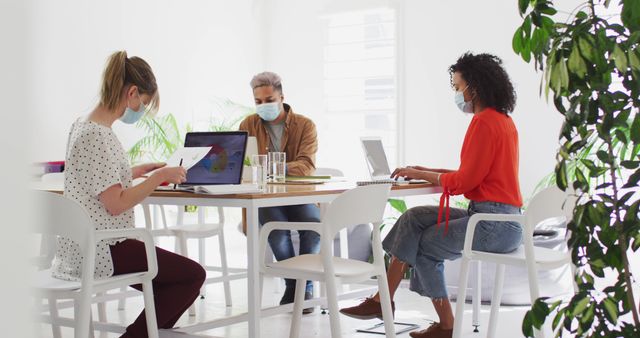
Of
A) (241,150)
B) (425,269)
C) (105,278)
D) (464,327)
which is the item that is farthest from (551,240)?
(105,278)

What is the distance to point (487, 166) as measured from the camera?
322 centimetres

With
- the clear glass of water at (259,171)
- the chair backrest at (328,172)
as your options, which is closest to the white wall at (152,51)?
the chair backrest at (328,172)

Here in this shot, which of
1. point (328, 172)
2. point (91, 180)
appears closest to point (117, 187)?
point (91, 180)

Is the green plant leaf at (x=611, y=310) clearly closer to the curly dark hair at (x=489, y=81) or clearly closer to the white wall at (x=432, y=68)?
the curly dark hair at (x=489, y=81)

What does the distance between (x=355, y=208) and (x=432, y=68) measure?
12.4ft

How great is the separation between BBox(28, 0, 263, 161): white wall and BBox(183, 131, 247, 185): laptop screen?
1.61m

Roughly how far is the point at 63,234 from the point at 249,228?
2.02ft

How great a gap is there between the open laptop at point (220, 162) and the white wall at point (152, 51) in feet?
5.28

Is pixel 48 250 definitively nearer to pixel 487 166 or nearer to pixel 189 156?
pixel 189 156

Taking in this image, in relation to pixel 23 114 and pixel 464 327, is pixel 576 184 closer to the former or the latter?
pixel 23 114

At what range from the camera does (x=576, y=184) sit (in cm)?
162

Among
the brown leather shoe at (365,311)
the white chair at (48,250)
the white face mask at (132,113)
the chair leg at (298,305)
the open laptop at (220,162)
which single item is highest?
the white face mask at (132,113)

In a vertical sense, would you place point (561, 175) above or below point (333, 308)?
A: above

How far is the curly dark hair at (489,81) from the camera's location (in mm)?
3359
